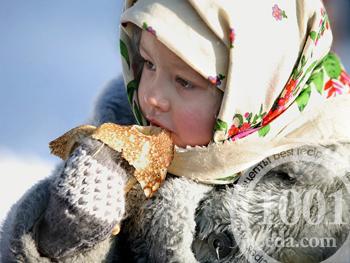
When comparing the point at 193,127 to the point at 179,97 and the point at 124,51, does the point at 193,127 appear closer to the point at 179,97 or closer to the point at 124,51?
the point at 179,97

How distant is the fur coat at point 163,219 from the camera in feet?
2.49

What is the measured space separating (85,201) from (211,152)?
0.20m

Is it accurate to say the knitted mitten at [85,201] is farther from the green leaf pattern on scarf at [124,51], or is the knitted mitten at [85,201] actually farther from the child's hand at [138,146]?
the green leaf pattern on scarf at [124,51]

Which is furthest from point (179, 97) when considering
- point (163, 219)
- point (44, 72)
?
point (44, 72)

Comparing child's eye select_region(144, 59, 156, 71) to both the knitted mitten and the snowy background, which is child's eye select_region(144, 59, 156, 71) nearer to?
the knitted mitten

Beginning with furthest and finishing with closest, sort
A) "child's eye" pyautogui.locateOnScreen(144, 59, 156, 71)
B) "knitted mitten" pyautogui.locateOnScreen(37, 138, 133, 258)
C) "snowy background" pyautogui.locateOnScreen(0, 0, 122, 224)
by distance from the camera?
"snowy background" pyautogui.locateOnScreen(0, 0, 122, 224) → "child's eye" pyautogui.locateOnScreen(144, 59, 156, 71) → "knitted mitten" pyautogui.locateOnScreen(37, 138, 133, 258)

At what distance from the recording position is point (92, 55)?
195cm

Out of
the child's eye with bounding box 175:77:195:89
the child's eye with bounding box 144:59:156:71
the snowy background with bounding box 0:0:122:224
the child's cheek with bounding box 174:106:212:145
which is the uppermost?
the child's eye with bounding box 144:59:156:71

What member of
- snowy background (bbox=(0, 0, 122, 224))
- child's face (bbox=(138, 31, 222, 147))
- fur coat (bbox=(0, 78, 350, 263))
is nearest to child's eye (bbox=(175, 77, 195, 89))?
child's face (bbox=(138, 31, 222, 147))

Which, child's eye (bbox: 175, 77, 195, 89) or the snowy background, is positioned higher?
child's eye (bbox: 175, 77, 195, 89)

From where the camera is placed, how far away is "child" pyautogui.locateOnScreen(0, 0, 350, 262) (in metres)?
0.77

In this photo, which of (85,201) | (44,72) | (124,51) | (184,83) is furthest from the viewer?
(44,72)

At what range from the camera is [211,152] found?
856mm

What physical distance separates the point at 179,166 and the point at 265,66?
0.18 m
